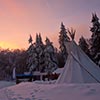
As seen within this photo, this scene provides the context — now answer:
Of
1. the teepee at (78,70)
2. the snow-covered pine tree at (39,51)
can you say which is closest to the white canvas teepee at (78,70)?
the teepee at (78,70)

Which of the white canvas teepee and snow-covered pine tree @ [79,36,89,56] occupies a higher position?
snow-covered pine tree @ [79,36,89,56]

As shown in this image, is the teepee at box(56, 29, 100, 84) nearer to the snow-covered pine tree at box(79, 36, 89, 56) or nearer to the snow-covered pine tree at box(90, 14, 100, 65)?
the snow-covered pine tree at box(90, 14, 100, 65)

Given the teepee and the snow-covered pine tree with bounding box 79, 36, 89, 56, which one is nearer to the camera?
the teepee

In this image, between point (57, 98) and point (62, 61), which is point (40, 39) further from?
point (57, 98)

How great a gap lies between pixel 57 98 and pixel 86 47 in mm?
49891

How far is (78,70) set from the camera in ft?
60.4

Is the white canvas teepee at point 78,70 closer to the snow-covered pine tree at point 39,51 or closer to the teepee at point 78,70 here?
the teepee at point 78,70

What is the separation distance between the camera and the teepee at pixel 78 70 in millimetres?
18059

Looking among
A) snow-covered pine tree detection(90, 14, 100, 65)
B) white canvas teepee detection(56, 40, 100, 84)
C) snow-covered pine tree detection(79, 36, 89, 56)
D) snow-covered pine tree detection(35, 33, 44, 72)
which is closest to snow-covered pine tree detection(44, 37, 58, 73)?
snow-covered pine tree detection(35, 33, 44, 72)

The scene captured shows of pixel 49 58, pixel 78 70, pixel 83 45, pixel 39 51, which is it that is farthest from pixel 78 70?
pixel 39 51

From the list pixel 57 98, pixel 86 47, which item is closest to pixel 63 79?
pixel 57 98

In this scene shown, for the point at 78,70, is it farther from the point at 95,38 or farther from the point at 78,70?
the point at 95,38

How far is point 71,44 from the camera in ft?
64.7

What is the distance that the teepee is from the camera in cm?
1806
